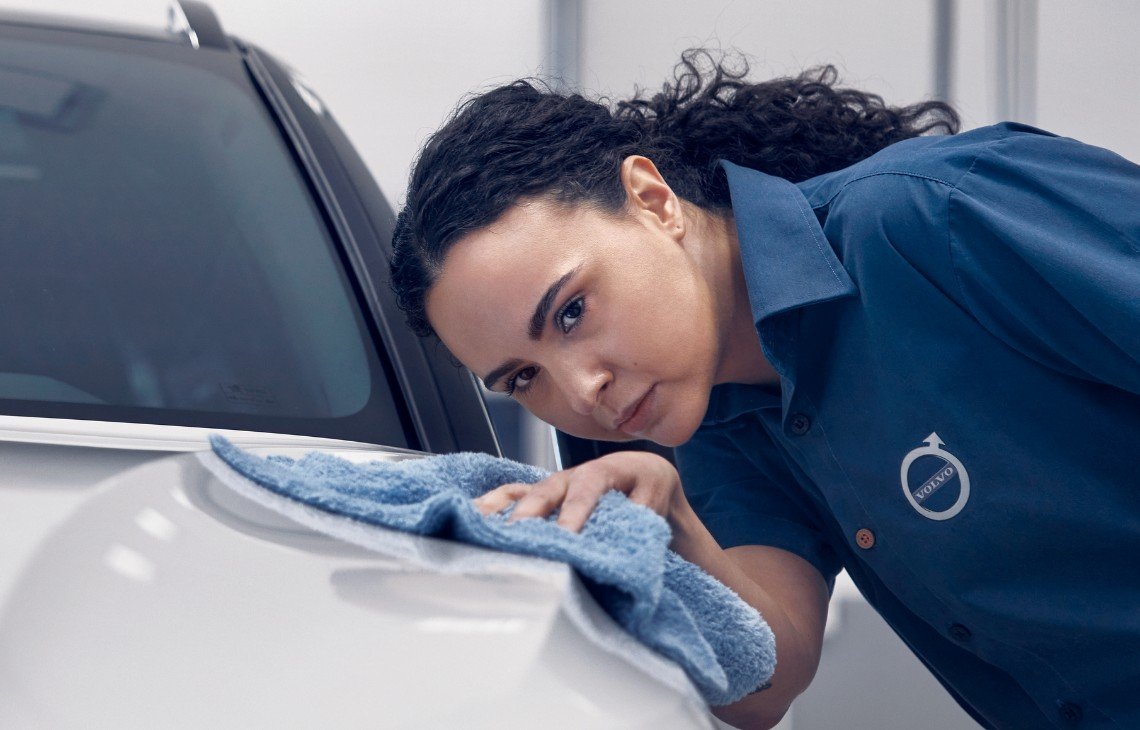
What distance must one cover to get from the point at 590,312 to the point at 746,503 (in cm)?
34

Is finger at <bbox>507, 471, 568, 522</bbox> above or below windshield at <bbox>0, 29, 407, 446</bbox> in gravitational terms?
below

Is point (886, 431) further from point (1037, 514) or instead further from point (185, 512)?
point (185, 512)

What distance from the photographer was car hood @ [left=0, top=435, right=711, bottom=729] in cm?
35

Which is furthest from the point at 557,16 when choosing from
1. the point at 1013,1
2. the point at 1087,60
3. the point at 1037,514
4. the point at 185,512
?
the point at 185,512

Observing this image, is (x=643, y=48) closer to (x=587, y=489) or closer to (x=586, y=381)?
(x=586, y=381)

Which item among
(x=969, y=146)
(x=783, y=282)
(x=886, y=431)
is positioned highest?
(x=969, y=146)

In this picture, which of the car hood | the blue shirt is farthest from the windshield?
the blue shirt

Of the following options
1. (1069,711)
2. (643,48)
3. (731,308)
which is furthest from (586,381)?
(643,48)

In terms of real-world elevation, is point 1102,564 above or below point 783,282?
below

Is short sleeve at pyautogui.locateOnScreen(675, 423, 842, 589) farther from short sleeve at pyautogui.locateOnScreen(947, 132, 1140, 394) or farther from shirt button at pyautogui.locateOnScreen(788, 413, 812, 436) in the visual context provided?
short sleeve at pyautogui.locateOnScreen(947, 132, 1140, 394)

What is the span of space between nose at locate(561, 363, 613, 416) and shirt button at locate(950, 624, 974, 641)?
381 mm

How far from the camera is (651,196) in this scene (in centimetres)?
87

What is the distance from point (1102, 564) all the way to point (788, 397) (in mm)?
269

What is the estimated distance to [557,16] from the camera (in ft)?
7.35
